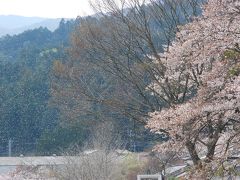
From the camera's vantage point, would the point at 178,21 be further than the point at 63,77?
No

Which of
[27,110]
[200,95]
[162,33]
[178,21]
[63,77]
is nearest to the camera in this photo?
[200,95]

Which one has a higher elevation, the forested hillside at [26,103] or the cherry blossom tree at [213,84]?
the forested hillside at [26,103]

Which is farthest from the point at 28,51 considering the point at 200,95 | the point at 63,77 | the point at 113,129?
the point at 200,95

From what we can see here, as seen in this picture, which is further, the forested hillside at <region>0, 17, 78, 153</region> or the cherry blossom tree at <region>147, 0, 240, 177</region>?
the forested hillside at <region>0, 17, 78, 153</region>

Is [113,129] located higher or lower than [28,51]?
lower

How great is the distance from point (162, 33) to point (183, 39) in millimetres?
3729

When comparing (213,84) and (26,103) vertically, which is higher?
(26,103)

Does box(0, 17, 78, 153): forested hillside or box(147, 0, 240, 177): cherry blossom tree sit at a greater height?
box(0, 17, 78, 153): forested hillside

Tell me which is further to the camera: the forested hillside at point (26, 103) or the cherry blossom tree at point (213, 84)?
the forested hillside at point (26, 103)

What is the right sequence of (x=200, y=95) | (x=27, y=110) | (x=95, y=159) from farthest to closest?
(x=27, y=110) → (x=95, y=159) → (x=200, y=95)

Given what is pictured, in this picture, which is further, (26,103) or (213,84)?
(26,103)

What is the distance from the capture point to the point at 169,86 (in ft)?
34.3

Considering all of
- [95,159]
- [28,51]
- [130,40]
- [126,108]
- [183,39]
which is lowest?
[95,159]

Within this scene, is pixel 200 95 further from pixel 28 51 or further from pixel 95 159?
pixel 28 51
